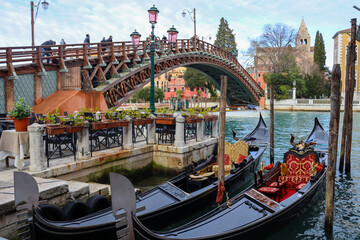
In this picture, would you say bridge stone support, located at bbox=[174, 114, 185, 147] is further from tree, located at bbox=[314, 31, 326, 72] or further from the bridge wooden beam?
tree, located at bbox=[314, 31, 326, 72]

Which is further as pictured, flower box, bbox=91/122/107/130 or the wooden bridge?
the wooden bridge

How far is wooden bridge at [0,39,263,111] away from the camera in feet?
25.8

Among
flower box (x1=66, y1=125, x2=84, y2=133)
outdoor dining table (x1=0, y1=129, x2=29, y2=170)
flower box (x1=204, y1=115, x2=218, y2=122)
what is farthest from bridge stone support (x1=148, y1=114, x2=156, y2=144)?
outdoor dining table (x1=0, y1=129, x2=29, y2=170)

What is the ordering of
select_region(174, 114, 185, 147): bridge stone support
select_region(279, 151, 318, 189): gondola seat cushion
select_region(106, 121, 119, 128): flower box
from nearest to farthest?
select_region(279, 151, 318, 189): gondola seat cushion < select_region(106, 121, 119, 128): flower box < select_region(174, 114, 185, 147): bridge stone support

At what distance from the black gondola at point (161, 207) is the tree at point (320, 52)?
34.4 m

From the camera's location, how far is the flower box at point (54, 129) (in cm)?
414

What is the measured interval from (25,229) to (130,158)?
2866mm

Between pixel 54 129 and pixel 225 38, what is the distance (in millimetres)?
32853

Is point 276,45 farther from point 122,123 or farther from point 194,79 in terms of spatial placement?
point 122,123

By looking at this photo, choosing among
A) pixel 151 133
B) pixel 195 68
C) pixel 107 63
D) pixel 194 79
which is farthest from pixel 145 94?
pixel 151 133

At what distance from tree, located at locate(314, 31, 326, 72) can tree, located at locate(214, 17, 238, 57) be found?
32.5 feet

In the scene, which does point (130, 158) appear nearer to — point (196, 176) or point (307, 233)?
point (196, 176)

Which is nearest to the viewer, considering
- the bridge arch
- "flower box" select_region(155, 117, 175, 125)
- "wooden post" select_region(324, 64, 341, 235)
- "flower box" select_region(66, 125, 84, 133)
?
"wooden post" select_region(324, 64, 341, 235)

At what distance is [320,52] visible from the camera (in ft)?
120
